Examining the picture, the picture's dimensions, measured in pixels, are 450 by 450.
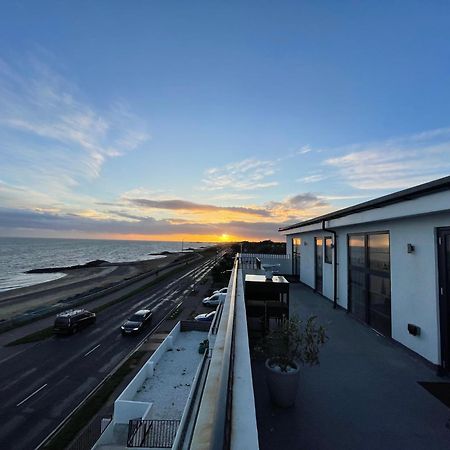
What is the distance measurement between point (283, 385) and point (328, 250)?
859cm

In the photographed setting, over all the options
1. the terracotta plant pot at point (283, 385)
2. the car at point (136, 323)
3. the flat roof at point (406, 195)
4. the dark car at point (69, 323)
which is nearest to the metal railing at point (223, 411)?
the terracotta plant pot at point (283, 385)

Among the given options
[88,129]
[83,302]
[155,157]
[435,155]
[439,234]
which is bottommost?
[83,302]

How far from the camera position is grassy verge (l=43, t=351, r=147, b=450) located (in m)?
9.65

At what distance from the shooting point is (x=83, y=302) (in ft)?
101

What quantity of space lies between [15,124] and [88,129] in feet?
12.2

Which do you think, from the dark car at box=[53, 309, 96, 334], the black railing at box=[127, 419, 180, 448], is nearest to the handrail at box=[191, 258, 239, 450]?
the black railing at box=[127, 419, 180, 448]

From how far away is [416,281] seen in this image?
5820 millimetres

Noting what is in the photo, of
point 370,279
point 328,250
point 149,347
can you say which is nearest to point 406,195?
point 370,279

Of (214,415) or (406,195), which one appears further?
(406,195)

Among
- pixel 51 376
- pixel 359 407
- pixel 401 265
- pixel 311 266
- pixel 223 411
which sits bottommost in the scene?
pixel 51 376

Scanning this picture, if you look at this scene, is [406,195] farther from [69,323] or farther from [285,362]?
[69,323]

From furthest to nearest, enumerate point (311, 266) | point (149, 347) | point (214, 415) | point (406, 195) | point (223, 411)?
point (149, 347)
point (311, 266)
point (406, 195)
point (223, 411)
point (214, 415)

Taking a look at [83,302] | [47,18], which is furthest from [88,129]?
[83,302]

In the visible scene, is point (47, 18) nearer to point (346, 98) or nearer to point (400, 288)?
point (346, 98)
